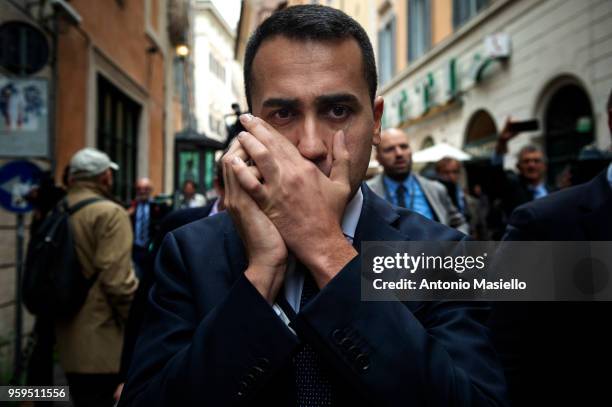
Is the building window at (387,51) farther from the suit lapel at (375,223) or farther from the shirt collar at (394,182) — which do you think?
the suit lapel at (375,223)

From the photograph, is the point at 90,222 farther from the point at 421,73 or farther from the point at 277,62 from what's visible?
the point at 421,73

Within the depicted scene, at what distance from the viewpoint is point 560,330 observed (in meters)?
1.84

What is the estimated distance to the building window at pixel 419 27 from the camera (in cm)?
1656

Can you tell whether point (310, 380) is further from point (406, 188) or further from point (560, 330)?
point (406, 188)

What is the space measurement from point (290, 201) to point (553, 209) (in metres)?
1.21

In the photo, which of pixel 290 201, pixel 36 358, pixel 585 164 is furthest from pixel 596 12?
pixel 290 201

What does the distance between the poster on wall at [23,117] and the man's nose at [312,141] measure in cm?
158

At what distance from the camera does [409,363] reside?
3.50ft

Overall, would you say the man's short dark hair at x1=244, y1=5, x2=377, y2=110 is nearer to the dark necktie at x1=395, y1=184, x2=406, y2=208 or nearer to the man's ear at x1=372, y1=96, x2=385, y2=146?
the man's ear at x1=372, y1=96, x2=385, y2=146

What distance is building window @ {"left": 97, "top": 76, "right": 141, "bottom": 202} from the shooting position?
30.6ft

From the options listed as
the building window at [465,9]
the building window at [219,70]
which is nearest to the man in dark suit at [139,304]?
the building window at [219,70]

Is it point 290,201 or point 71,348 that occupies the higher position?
point 290,201

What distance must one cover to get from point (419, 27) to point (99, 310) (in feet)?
50.0

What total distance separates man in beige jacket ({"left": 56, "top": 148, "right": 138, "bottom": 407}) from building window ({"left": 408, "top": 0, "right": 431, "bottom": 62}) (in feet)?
47.2
